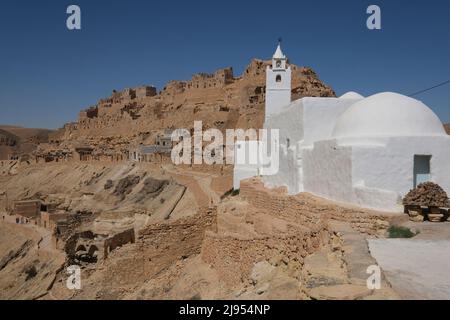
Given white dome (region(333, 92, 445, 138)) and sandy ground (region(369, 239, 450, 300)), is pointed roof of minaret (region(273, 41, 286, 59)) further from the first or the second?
sandy ground (region(369, 239, 450, 300))

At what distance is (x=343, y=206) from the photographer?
952cm

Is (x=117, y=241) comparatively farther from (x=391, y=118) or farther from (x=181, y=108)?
(x=181, y=108)

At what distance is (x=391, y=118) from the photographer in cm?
1051

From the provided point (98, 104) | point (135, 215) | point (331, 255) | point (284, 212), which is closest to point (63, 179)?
point (135, 215)

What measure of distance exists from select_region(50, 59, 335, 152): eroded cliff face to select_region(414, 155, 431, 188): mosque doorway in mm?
20923

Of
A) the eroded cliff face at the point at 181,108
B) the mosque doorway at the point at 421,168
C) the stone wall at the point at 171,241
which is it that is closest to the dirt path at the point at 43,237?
the stone wall at the point at 171,241

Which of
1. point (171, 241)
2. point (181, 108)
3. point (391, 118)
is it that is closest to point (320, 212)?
point (391, 118)

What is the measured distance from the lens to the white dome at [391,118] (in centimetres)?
1040

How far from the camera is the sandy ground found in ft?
14.0

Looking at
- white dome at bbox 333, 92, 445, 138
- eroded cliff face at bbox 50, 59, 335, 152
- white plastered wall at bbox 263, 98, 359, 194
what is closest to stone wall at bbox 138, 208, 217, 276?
white plastered wall at bbox 263, 98, 359, 194

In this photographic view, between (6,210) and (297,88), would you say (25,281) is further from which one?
(297,88)

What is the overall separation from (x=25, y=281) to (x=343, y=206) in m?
13.5

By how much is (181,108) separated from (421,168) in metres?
34.8

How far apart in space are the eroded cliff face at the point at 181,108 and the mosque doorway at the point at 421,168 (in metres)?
20.9
